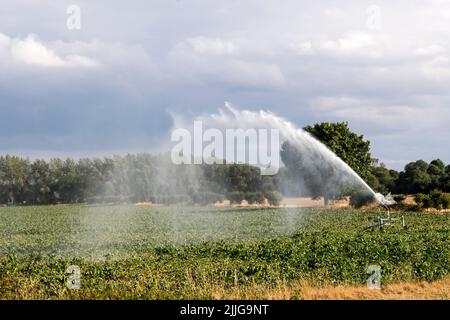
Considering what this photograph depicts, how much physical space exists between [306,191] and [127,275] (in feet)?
223

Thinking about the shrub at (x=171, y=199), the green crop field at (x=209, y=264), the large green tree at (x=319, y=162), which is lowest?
the green crop field at (x=209, y=264)

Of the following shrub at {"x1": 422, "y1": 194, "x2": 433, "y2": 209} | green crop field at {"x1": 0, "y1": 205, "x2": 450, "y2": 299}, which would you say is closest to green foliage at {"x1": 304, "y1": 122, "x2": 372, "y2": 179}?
shrub at {"x1": 422, "y1": 194, "x2": 433, "y2": 209}

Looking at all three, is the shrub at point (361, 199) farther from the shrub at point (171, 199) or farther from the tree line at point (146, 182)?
the shrub at point (171, 199)

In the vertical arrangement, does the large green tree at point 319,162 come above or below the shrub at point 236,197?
above

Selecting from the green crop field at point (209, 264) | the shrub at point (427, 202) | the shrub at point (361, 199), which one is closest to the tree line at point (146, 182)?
the shrub at point (361, 199)

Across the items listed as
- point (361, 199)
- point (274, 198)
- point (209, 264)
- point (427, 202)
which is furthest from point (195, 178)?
point (209, 264)

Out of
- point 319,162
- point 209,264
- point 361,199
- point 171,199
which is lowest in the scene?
point 209,264

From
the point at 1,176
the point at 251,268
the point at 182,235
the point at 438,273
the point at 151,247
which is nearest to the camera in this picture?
the point at 438,273

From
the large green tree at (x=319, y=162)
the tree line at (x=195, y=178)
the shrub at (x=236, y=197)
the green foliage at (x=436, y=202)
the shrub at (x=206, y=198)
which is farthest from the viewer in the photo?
the shrub at (x=236, y=197)

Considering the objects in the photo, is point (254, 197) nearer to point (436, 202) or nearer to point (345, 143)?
point (345, 143)

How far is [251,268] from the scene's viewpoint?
23797mm

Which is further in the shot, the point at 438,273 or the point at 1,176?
the point at 1,176
